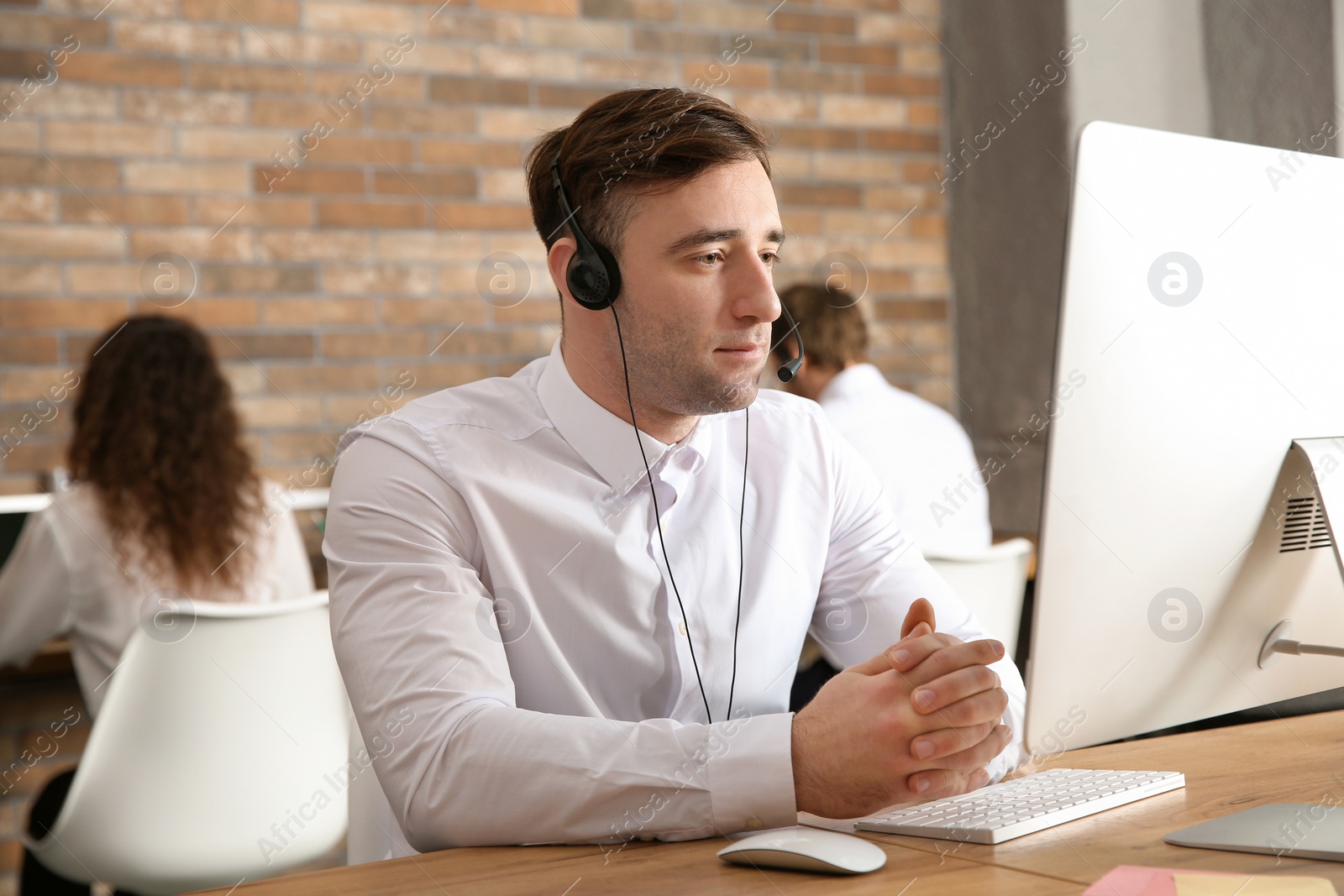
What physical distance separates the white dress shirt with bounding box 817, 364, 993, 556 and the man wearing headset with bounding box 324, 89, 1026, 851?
46.4 inches

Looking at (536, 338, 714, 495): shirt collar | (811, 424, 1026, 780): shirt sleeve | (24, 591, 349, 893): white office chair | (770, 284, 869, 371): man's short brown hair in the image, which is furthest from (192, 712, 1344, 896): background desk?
(770, 284, 869, 371): man's short brown hair

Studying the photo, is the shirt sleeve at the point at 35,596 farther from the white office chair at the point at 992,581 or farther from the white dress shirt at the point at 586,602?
the white office chair at the point at 992,581

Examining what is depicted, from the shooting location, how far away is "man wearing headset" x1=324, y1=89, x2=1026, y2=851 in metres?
0.93

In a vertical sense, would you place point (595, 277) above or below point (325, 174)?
below

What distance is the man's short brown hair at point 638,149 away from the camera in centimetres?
128

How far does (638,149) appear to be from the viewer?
4.22 feet

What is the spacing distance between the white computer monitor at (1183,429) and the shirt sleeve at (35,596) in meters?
1.83

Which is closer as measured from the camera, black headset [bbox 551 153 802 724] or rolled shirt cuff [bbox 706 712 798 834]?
rolled shirt cuff [bbox 706 712 798 834]

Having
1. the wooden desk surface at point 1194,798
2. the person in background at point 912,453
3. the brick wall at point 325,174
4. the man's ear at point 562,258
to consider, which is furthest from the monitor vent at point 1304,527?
the brick wall at point 325,174

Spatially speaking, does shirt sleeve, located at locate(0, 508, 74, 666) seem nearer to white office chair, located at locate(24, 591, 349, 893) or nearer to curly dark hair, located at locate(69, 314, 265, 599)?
curly dark hair, located at locate(69, 314, 265, 599)

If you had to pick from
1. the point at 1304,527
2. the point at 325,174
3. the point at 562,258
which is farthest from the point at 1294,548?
the point at 325,174

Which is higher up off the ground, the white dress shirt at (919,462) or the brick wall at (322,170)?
the brick wall at (322,170)

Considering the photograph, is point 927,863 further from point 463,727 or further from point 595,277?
point 595,277

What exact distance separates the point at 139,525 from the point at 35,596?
206 millimetres
